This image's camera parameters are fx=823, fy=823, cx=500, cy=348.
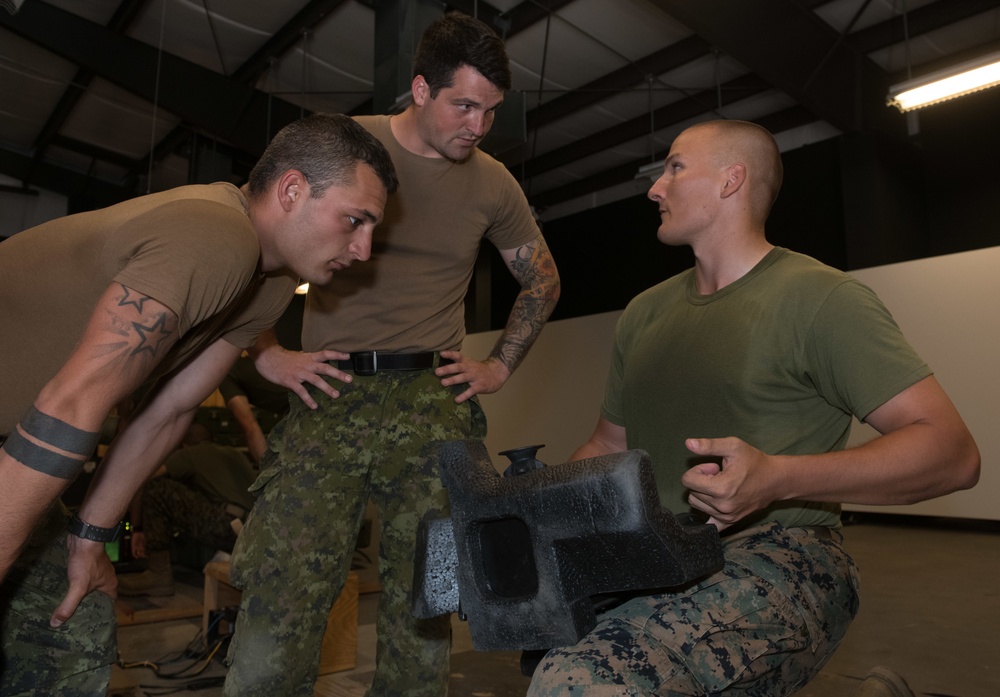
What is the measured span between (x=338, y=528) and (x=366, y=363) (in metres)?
0.40

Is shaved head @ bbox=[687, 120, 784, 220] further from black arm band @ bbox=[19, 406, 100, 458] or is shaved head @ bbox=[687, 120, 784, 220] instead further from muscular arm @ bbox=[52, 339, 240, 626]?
black arm band @ bbox=[19, 406, 100, 458]

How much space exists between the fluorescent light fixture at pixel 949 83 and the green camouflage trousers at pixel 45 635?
5445 millimetres

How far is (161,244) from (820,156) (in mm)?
7424

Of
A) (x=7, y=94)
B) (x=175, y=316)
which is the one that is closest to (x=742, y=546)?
(x=175, y=316)

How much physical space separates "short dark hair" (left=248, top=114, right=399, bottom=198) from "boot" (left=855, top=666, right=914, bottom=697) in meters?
1.63

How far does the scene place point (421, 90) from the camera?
2082 mm

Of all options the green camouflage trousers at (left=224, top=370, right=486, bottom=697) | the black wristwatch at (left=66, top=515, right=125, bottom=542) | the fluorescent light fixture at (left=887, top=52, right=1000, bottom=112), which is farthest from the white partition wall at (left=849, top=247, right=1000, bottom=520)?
the black wristwatch at (left=66, top=515, right=125, bottom=542)

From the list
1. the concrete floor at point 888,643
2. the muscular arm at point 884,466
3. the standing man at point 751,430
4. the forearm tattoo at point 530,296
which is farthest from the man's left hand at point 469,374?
the concrete floor at point 888,643

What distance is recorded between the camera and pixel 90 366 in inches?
47.0

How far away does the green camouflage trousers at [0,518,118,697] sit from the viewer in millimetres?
1686

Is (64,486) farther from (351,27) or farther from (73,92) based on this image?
(73,92)

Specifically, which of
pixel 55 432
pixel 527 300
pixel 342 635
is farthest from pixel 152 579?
pixel 55 432

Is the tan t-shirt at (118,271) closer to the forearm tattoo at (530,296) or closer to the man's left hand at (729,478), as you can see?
the man's left hand at (729,478)

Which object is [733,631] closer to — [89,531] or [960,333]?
[89,531]
